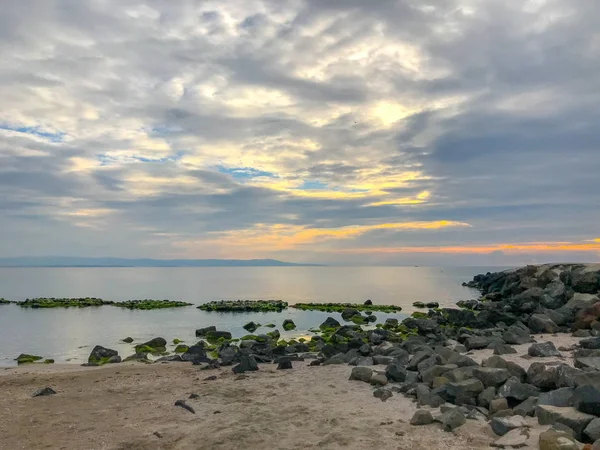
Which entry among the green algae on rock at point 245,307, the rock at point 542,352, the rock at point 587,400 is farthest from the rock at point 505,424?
the green algae on rock at point 245,307

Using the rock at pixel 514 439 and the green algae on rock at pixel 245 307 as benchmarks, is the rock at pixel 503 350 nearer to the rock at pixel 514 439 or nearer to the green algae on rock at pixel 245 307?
the rock at pixel 514 439

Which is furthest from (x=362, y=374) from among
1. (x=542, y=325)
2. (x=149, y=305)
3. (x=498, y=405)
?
(x=149, y=305)

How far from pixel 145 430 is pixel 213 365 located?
6808 mm

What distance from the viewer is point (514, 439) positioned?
24.9 ft

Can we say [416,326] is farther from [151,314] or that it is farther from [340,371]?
[151,314]

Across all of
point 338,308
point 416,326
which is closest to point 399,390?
point 416,326

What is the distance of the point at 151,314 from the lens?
147ft

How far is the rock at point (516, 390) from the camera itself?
31.3ft

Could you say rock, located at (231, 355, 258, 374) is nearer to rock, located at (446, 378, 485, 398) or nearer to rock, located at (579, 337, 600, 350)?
rock, located at (446, 378, 485, 398)

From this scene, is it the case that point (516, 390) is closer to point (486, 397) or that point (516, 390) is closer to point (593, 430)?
point (486, 397)

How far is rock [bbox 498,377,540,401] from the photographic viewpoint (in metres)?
9.54

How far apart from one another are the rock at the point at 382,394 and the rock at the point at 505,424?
2.93 m

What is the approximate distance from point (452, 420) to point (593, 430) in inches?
86.2

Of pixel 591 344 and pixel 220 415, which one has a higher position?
pixel 591 344
